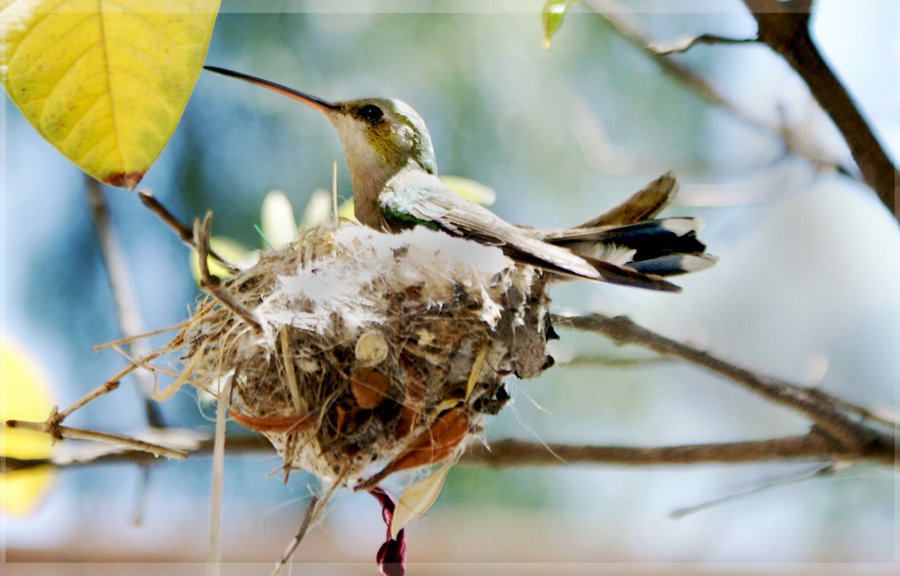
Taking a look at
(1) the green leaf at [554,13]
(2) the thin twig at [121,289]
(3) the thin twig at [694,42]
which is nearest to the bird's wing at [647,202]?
(3) the thin twig at [694,42]

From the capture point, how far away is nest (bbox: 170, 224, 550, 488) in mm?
1779

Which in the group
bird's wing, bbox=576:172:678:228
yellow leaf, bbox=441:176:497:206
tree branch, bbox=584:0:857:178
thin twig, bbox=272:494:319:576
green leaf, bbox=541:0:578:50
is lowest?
thin twig, bbox=272:494:319:576

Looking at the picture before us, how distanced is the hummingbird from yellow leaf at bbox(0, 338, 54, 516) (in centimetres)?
127

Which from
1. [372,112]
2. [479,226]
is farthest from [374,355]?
[372,112]

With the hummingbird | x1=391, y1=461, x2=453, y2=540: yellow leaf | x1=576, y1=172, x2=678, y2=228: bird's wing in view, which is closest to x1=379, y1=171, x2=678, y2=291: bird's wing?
the hummingbird

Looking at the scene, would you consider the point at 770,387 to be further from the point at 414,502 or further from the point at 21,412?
the point at 21,412

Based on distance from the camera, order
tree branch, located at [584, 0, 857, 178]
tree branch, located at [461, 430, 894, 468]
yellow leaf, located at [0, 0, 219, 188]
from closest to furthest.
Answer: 1. yellow leaf, located at [0, 0, 219, 188]
2. tree branch, located at [461, 430, 894, 468]
3. tree branch, located at [584, 0, 857, 178]

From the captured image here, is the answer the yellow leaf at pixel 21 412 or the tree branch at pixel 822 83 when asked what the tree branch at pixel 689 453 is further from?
the yellow leaf at pixel 21 412

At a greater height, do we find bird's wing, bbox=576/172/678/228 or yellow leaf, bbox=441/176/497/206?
yellow leaf, bbox=441/176/497/206

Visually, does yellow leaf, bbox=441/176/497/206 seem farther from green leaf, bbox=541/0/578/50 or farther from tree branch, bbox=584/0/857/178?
green leaf, bbox=541/0/578/50

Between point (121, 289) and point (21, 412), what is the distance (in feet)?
1.68

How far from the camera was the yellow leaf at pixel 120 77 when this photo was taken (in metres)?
1.16

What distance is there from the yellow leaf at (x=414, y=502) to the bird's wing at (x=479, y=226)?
573 mm

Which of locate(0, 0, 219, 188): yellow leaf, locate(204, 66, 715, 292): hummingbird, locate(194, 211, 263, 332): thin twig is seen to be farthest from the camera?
locate(204, 66, 715, 292): hummingbird
